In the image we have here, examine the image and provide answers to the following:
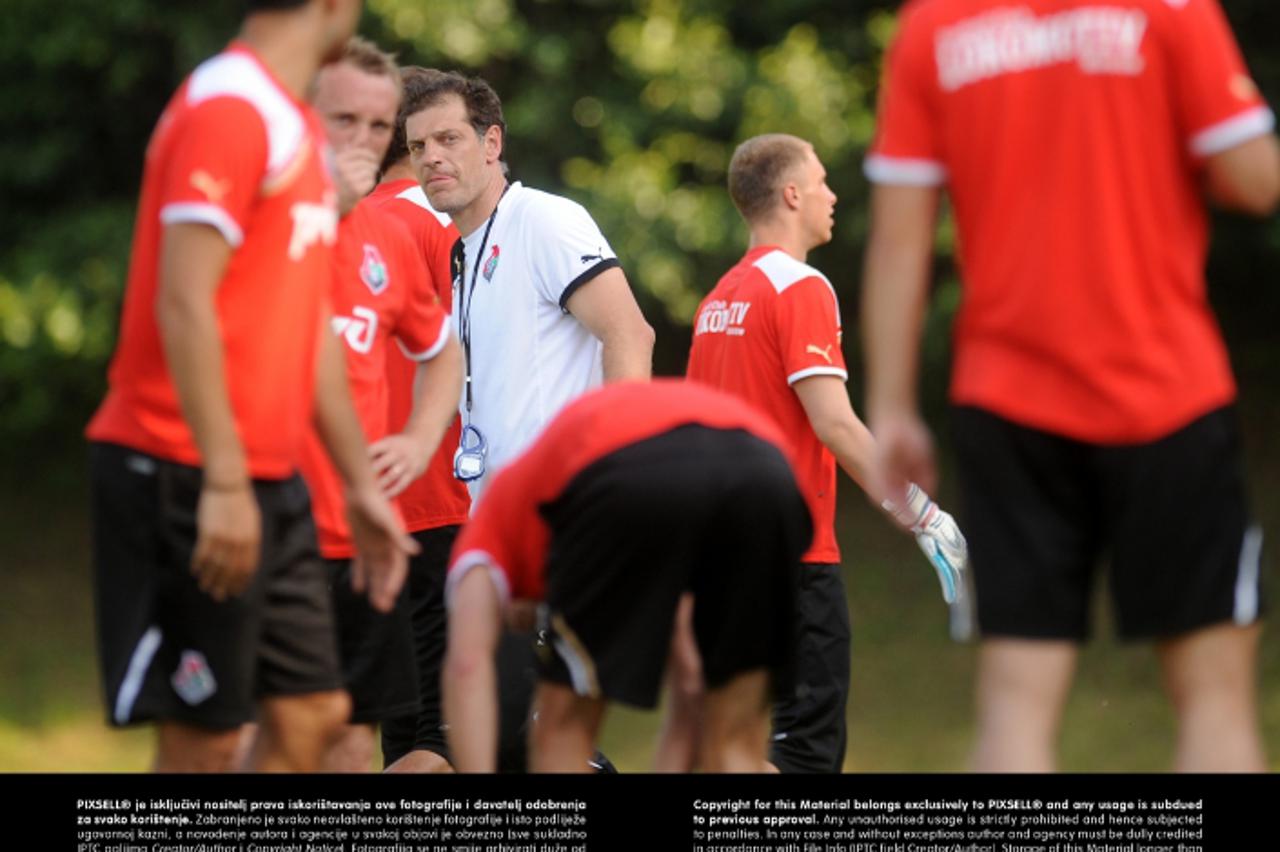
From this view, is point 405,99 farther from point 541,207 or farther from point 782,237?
point 782,237

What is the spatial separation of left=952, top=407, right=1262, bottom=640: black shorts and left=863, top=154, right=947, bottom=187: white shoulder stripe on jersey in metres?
0.48

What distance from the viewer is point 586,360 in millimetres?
6230

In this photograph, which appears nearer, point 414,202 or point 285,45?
point 285,45

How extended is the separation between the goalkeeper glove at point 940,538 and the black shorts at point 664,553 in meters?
1.83

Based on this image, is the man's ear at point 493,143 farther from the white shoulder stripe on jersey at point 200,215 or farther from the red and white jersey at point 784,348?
the white shoulder stripe on jersey at point 200,215

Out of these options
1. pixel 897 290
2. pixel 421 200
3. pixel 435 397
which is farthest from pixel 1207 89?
pixel 421 200

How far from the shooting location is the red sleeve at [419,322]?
5.08 metres

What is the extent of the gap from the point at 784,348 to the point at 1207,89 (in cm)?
259

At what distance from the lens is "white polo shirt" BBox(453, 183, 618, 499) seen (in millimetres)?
6148

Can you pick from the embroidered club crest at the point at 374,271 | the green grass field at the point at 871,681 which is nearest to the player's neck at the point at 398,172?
the embroidered club crest at the point at 374,271

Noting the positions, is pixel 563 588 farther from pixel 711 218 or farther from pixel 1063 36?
pixel 711 218

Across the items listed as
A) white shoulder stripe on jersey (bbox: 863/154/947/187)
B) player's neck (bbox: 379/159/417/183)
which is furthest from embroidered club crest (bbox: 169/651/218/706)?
player's neck (bbox: 379/159/417/183)

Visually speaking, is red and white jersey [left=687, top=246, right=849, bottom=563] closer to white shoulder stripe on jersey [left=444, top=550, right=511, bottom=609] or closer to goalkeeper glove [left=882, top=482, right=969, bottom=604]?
goalkeeper glove [left=882, top=482, right=969, bottom=604]

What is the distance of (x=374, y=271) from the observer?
5.11 m
